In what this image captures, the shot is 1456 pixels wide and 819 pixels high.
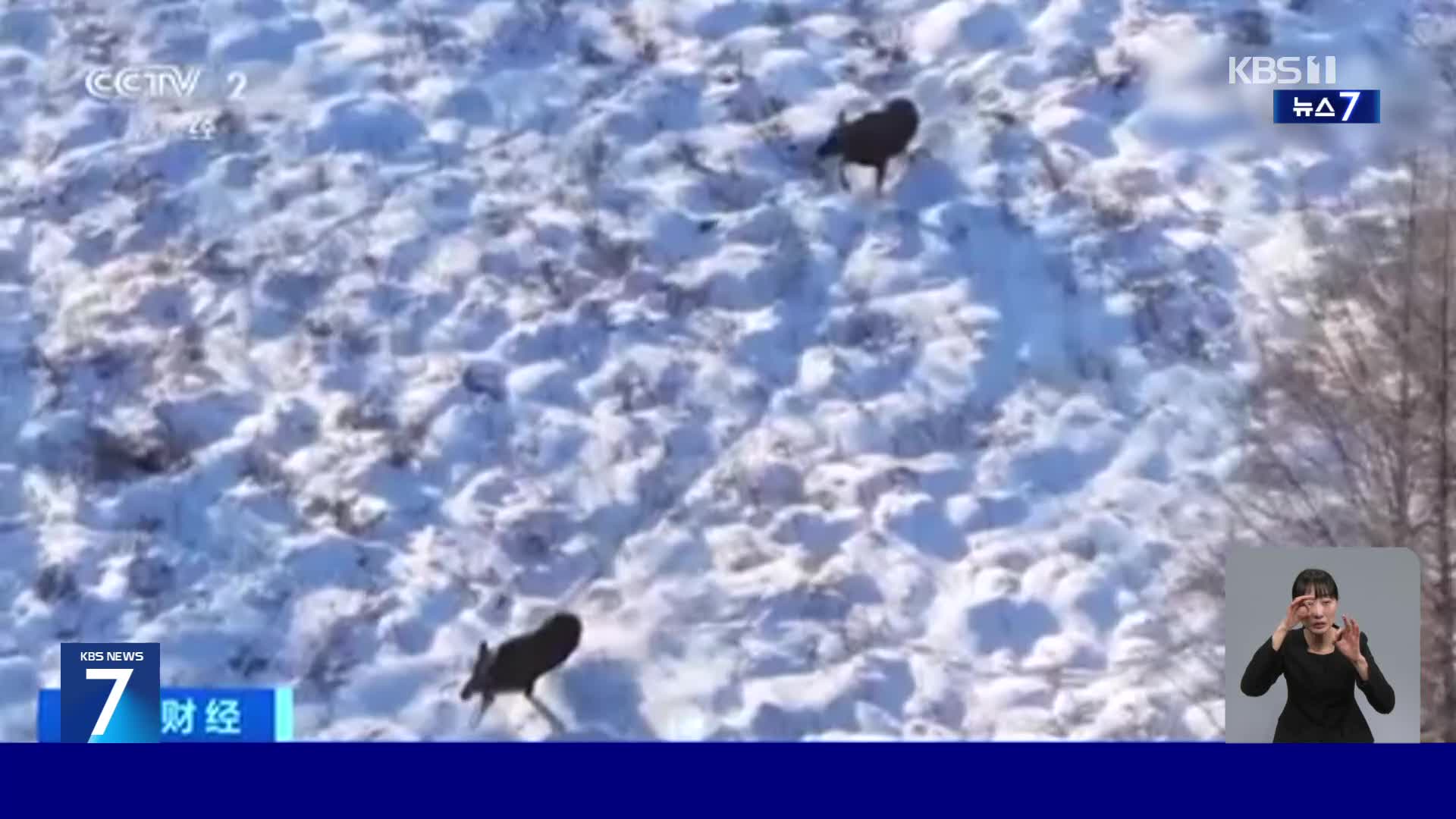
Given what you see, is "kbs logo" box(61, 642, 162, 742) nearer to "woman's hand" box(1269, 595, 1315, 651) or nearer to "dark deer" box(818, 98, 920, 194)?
"dark deer" box(818, 98, 920, 194)

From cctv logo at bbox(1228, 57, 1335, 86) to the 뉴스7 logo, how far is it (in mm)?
1471

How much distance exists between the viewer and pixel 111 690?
2.53m

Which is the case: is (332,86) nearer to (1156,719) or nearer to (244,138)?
(244,138)

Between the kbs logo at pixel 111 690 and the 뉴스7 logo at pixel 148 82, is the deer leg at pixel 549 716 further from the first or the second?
the 뉴스7 logo at pixel 148 82

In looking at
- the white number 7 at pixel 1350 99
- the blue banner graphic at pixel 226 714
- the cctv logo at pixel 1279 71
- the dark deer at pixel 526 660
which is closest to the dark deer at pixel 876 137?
the cctv logo at pixel 1279 71

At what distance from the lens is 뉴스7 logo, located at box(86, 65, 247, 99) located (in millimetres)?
2549

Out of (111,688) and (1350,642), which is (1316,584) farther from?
(111,688)

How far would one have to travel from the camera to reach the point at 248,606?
252 centimetres

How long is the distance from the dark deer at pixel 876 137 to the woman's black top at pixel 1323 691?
2.81 feet

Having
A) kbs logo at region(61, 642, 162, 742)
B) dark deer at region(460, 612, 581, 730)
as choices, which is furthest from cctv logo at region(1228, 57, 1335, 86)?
kbs logo at region(61, 642, 162, 742)

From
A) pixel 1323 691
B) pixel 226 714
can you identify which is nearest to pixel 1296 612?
pixel 1323 691

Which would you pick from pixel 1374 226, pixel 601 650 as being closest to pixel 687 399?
pixel 601 650

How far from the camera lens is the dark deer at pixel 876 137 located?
2500 mm

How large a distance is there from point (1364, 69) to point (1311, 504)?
613 millimetres
